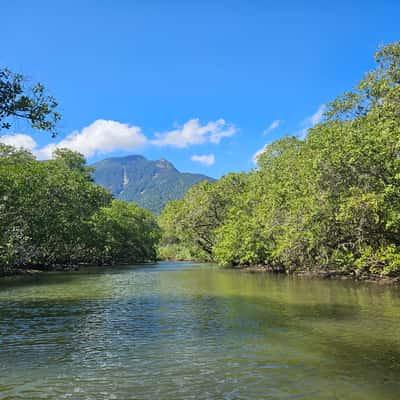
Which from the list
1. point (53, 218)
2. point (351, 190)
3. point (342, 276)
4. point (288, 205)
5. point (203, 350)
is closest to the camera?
point (203, 350)

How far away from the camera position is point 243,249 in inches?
2179

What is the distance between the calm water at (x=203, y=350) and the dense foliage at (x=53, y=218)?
79.4 feet

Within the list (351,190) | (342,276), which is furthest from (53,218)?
(351,190)

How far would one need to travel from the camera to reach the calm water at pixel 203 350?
29.3 ft

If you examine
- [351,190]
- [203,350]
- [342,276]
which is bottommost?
[342,276]

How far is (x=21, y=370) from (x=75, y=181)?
175 feet

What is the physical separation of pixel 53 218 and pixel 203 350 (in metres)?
45.7

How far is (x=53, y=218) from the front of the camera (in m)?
53.9

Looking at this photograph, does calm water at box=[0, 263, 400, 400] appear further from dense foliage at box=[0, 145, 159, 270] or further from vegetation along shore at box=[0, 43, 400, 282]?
dense foliage at box=[0, 145, 159, 270]

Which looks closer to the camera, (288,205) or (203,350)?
(203,350)

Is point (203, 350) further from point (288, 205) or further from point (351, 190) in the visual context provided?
point (288, 205)

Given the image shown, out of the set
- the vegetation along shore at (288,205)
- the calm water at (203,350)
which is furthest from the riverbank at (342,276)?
the calm water at (203,350)

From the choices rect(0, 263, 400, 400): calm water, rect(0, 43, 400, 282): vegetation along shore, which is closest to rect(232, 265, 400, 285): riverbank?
rect(0, 43, 400, 282): vegetation along shore

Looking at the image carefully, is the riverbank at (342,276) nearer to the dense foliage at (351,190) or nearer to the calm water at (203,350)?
the dense foliage at (351,190)
